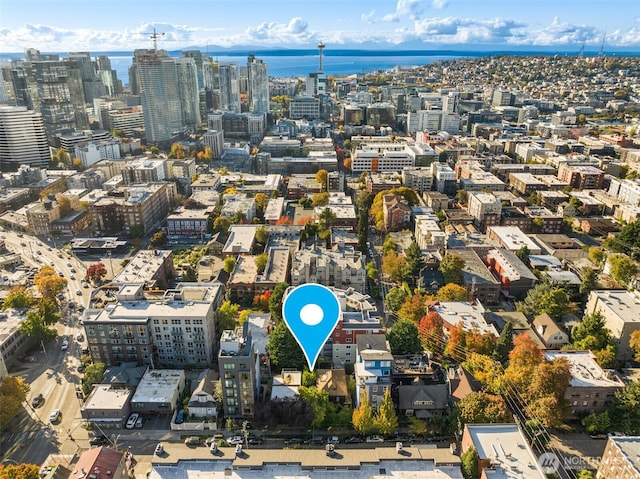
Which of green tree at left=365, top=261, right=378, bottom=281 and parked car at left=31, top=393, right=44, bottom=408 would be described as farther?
green tree at left=365, top=261, right=378, bottom=281

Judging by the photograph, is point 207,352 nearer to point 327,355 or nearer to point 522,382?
point 327,355

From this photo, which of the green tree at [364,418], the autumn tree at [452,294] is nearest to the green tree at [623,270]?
the autumn tree at [452,294]

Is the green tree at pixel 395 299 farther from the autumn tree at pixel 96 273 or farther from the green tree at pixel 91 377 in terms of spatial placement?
the autumn tree at pixel 96 273

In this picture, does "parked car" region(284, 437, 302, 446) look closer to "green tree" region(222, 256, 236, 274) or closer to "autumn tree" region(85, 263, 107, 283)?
"green tree" region(222, 256, 236, 274)

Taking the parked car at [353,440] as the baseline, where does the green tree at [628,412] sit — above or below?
above

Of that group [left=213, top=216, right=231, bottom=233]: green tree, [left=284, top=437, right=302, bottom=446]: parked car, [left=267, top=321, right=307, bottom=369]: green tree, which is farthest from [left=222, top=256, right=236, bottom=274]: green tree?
[left=284, top=437, right=302, bottom=446]: parked car

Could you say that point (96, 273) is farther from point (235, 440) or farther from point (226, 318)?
point (235, 440)
